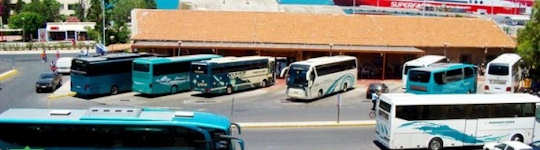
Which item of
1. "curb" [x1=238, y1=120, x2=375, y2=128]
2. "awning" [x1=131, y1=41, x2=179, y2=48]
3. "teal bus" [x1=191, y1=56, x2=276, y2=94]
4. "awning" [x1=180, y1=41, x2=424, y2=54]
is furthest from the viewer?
"awning" [x1=180, y1=41, x2=424, y2=54]

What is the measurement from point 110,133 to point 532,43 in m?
26.9

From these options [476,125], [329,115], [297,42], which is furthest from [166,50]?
[476,125]

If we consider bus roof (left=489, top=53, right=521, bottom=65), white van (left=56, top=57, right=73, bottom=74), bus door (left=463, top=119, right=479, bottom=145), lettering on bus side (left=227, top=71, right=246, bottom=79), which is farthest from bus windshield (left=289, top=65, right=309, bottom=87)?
white van (left=56, top=57, right=73, bottom=74)

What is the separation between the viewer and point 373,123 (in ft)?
81.5

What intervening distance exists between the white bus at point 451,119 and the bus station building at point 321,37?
2164 centimetres

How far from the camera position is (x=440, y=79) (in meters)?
30.8

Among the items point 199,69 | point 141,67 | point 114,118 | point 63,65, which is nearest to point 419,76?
point 199,69

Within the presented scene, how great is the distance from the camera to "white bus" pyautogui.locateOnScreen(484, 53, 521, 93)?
32.3 m

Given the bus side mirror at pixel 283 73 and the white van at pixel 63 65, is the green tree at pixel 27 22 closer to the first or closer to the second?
the white van at pixel 63 65

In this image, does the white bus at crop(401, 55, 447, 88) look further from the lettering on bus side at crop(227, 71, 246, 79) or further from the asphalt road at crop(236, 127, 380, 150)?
the asphalt road at crop(236, 127, 380, 150)

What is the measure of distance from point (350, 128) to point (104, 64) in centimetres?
1606

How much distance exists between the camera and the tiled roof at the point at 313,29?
145 feet

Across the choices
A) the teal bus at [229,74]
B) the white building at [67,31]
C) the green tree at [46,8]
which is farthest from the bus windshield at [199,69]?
the green tree at [46,8]

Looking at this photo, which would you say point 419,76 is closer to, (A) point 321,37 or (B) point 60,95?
Result: (A) point 321,37
